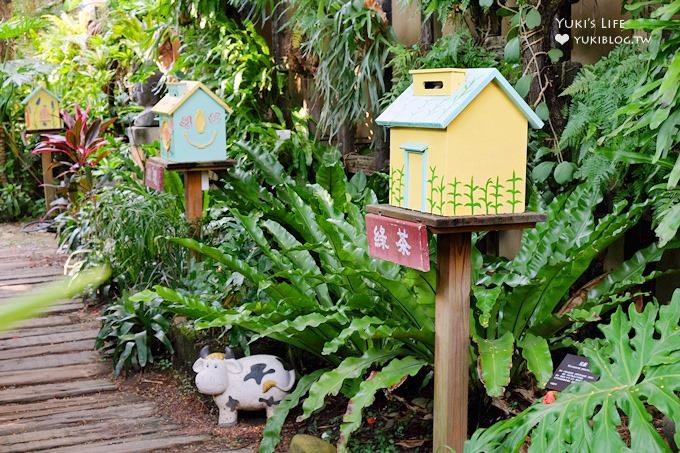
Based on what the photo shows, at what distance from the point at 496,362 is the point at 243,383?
128 cm

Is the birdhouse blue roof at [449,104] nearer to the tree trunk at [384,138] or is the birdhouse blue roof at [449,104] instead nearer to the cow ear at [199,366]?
the cow ear at [199,366]

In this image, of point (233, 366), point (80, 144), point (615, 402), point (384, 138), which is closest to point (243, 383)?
point (233, 366)

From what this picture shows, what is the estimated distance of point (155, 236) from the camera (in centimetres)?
527

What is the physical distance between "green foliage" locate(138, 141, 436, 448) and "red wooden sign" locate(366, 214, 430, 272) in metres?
0.22

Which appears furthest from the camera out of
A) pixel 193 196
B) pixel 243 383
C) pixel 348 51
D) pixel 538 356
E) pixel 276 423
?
pixel 348 51

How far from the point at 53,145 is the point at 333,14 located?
3.87m

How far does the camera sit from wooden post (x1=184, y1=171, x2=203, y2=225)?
4.95m

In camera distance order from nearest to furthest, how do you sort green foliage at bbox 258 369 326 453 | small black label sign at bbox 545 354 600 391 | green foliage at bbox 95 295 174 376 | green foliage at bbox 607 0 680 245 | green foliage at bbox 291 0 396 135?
green foliage at bbox 607 0 680 245
small black label sign at bbox 545 354 600 391
green foliage at bbox 258 369 326 453
green foliage at bbox 95 295 174 376
green foliage at bbox 291 0 396 135

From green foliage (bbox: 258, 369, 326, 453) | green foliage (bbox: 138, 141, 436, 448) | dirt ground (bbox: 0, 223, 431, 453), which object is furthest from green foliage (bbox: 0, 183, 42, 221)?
green foliage (bbox: 258, 369, 326, 453)

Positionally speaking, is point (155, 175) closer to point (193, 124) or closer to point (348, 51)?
point (193, 124)

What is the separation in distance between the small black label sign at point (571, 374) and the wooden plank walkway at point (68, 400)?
1618 millimetres

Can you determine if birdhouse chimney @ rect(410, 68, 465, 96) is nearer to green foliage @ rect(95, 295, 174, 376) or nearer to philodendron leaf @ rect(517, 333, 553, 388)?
philodendron leaf @ rect(517, 333, 553, 388)

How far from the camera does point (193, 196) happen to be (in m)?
5.03

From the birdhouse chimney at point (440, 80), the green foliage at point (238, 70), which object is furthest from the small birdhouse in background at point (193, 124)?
the birdhouse chimney at point (440, 80)
